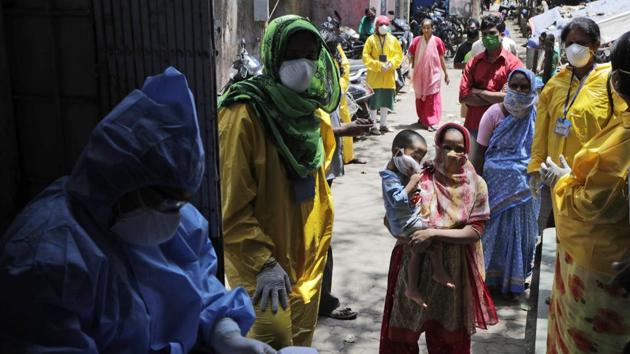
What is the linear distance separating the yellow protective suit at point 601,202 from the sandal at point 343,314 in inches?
86.6

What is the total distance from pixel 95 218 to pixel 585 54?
3.64 meters

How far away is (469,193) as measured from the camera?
364cm

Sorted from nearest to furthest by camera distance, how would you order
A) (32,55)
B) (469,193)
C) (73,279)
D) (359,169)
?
(73,279) < (32,55) < (469,193) < (359,169)

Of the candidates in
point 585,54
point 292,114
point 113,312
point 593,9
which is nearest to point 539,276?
point 585,54

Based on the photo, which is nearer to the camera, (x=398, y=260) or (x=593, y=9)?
(x=398, y=260)

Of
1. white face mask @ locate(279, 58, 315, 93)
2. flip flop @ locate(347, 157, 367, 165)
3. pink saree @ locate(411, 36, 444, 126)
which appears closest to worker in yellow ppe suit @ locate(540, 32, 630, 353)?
white face mask @ locate(279, 58, 315, 93)

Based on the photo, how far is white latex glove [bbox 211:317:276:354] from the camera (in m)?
2.20

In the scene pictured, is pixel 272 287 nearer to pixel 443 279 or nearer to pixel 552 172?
pixel 443 279

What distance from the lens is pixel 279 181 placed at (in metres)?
3.09

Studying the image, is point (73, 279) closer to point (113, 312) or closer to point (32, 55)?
point (113, 312)

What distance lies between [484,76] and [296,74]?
12.3ft

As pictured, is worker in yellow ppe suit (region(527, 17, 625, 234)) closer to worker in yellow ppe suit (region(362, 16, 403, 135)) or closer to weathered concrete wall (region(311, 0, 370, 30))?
worker in yellow ppe suit (region(362, 16, 403, 135))

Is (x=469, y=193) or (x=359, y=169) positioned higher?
(x=469, y=193)

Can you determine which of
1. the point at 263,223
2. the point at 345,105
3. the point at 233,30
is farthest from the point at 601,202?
the point at 233,30
